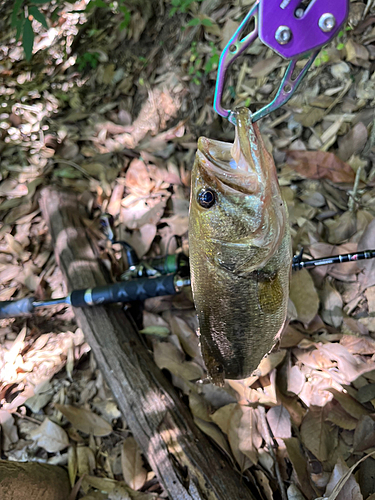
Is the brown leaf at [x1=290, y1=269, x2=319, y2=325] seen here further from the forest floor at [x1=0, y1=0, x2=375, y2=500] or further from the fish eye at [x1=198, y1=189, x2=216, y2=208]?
the fish eye at [x1=198, y1=189, x2=216, y2=208]

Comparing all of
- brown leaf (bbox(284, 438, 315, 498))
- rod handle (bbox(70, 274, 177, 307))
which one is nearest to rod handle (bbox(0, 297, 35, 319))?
rod handle (bbox(70, 274, 177, 307))

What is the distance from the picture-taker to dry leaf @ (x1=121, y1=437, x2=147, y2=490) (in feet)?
5.57

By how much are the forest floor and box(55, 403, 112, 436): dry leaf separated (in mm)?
11

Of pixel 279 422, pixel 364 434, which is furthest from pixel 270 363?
pixel 364 434

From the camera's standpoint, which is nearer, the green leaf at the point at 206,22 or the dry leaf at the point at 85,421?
the dry leaf at the point at 85,421

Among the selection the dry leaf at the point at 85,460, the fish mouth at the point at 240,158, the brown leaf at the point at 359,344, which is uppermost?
the fish mouth at the point at 240,158

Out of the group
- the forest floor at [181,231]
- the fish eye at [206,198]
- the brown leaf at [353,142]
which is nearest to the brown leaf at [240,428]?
the forest floor at [181,231]

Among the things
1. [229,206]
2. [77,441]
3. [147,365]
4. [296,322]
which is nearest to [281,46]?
[229,206]

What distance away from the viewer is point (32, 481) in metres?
1.59

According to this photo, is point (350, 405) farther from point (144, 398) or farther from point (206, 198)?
point (206, 198)

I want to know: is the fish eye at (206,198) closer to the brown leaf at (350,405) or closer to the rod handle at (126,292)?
the rod handle at (126,292)

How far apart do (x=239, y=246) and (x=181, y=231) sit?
1.24m

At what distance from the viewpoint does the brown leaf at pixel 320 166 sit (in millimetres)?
2061

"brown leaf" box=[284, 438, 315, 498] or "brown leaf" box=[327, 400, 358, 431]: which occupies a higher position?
"brown leaf" box=[327, 400, 358, 431]
